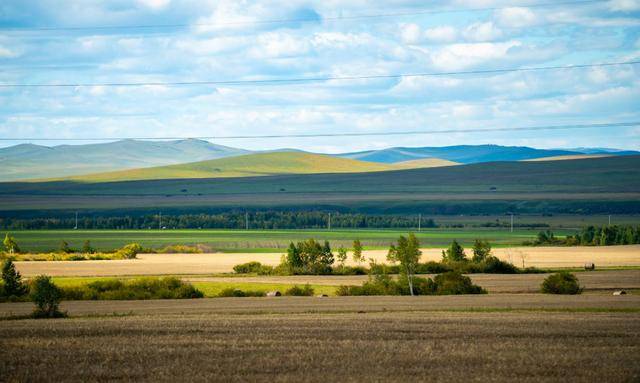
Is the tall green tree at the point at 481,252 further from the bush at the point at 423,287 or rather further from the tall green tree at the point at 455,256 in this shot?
the bush at the point at 423,287

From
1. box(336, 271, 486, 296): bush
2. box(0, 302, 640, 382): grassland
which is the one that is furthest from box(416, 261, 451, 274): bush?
box(0, 302, 640, 382): grassland

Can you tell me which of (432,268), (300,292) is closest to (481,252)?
(432,268)

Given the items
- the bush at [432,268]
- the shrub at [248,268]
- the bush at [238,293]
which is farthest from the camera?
the shrub at [248,268]

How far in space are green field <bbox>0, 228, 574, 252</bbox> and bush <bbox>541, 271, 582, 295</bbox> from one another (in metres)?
61.5

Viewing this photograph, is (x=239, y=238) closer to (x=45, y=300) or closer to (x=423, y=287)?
(x=423, y=287)

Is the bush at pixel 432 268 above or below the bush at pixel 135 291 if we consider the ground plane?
above

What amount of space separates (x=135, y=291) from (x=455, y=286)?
19.9 meters

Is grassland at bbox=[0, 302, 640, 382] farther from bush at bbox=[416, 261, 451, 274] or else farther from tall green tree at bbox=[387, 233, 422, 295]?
bush at bbox=[416, 261, 451, 274]

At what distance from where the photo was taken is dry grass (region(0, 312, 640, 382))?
23609mm

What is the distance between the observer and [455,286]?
192 ft

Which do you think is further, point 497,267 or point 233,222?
point 233,222

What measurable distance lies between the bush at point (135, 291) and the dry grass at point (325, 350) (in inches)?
812

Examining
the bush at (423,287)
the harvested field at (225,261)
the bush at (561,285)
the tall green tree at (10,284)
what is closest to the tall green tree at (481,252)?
the harvested field at (225,261)

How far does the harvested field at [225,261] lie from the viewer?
8188 centimetres
